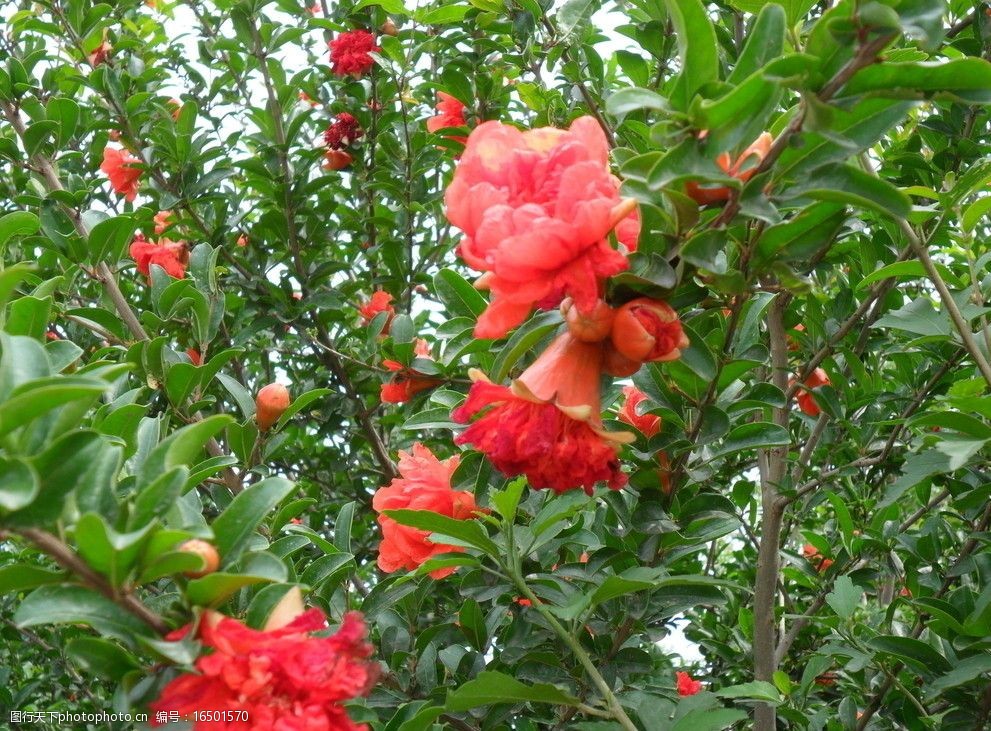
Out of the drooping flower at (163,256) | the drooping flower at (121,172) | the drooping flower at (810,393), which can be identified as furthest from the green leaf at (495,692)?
the drooping flower at (121,172)

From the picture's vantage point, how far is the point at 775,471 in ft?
7.52

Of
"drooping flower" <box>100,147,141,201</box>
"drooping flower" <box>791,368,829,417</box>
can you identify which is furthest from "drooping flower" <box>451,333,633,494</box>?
"drooping flower" <box>100,147,141,201</box>

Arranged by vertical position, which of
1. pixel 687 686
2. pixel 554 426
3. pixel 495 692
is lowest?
pixel 687 686

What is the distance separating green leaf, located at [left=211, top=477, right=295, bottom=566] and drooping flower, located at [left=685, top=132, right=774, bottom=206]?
57 cm

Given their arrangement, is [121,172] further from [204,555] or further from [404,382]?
[204,555]

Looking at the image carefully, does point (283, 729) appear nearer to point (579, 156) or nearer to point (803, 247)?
point (579, 156)

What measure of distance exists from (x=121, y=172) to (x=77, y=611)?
7.94 ft

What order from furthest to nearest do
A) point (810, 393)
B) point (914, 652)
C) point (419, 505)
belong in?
point (810, 393) < point (914, 652) < point (419, 505)

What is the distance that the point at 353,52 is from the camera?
10.0ft

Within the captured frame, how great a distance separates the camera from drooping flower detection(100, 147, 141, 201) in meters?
3.04

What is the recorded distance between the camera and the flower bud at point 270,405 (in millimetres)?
1988

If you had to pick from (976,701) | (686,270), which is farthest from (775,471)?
(686,270)

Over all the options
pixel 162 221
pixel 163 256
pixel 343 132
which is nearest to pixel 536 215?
pixel 163 256

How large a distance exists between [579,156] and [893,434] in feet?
4.36
